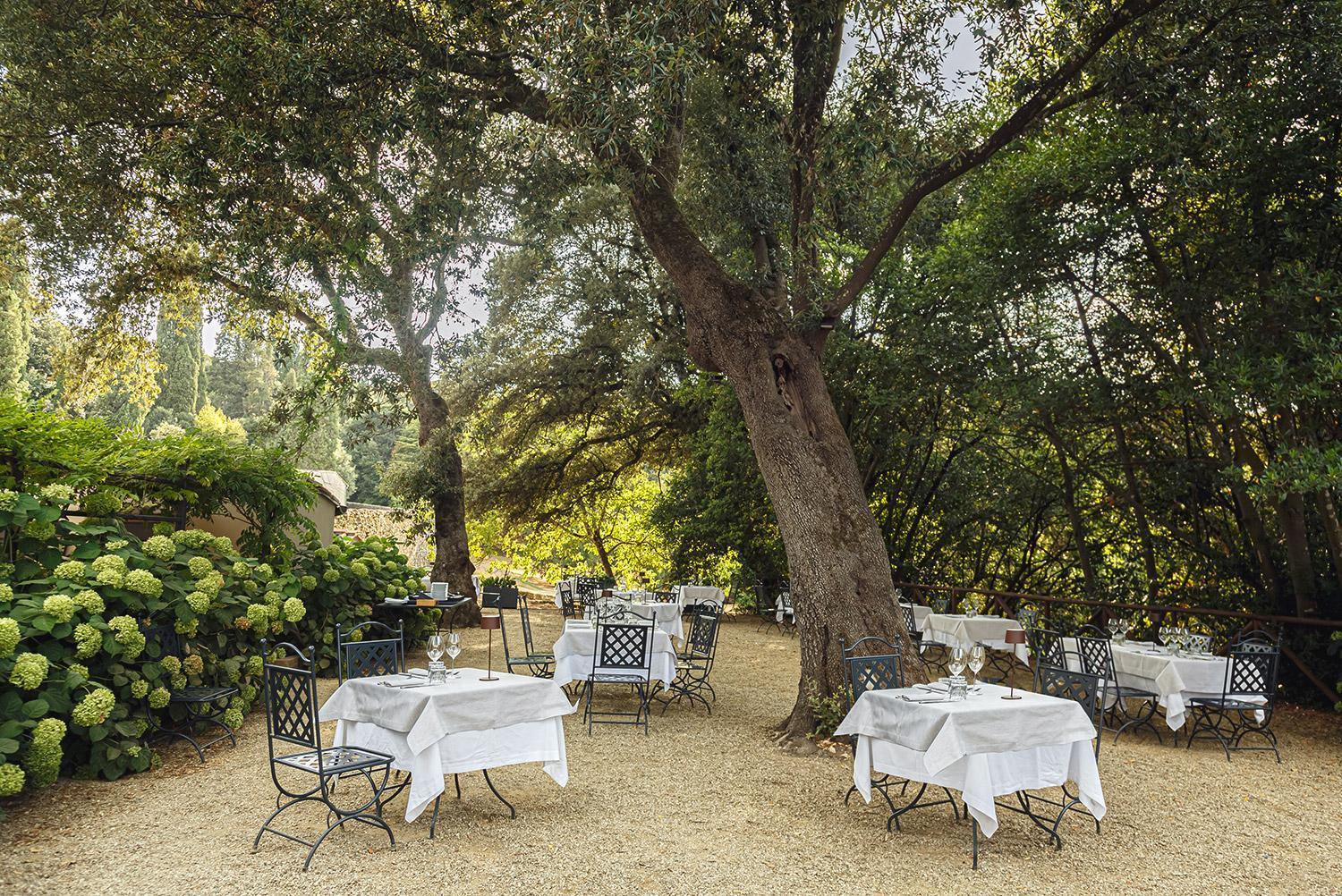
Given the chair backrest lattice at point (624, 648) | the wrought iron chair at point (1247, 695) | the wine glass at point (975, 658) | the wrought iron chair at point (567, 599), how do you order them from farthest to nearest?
the wrought iron chair at point (567, 599) < the chair backrest lattice at point (624, 648) < the wrought iron chair at point (1247, 695) < the wine glass at point (975, 658)

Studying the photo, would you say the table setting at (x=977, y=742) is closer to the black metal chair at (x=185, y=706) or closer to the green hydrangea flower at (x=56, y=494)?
the black metal chair at (x=185, y=706)

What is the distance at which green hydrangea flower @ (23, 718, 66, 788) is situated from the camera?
5039mm

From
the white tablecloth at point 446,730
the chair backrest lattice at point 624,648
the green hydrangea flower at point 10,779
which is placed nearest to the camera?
the green hydrangea flower at point 10,779

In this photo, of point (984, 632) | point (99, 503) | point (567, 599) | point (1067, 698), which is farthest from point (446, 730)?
point (567, 599)

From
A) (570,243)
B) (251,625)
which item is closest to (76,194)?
(251,625)

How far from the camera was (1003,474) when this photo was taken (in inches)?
515

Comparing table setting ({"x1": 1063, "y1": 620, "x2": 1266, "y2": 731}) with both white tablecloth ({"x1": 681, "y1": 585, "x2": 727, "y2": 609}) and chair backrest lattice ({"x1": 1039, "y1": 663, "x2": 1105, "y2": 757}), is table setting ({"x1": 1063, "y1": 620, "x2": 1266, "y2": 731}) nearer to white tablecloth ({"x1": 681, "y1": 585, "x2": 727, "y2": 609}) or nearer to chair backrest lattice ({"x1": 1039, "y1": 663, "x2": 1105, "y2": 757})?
chair backrest lattice ({"x1": 1039, "y1": 663, "x2": 1105, "y2": 757})

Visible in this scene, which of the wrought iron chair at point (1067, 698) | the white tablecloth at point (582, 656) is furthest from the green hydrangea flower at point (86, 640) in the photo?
the wrought iron chair at point (1067, 698)

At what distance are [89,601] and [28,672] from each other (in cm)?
77

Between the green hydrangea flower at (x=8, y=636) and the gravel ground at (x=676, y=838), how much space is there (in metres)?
0.95

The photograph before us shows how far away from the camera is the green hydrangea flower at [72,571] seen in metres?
5.91

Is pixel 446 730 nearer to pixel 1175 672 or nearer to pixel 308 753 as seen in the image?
pixel 308 753

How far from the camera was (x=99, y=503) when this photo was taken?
6965 millimetres

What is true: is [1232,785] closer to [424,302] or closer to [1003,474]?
[1003,474]
